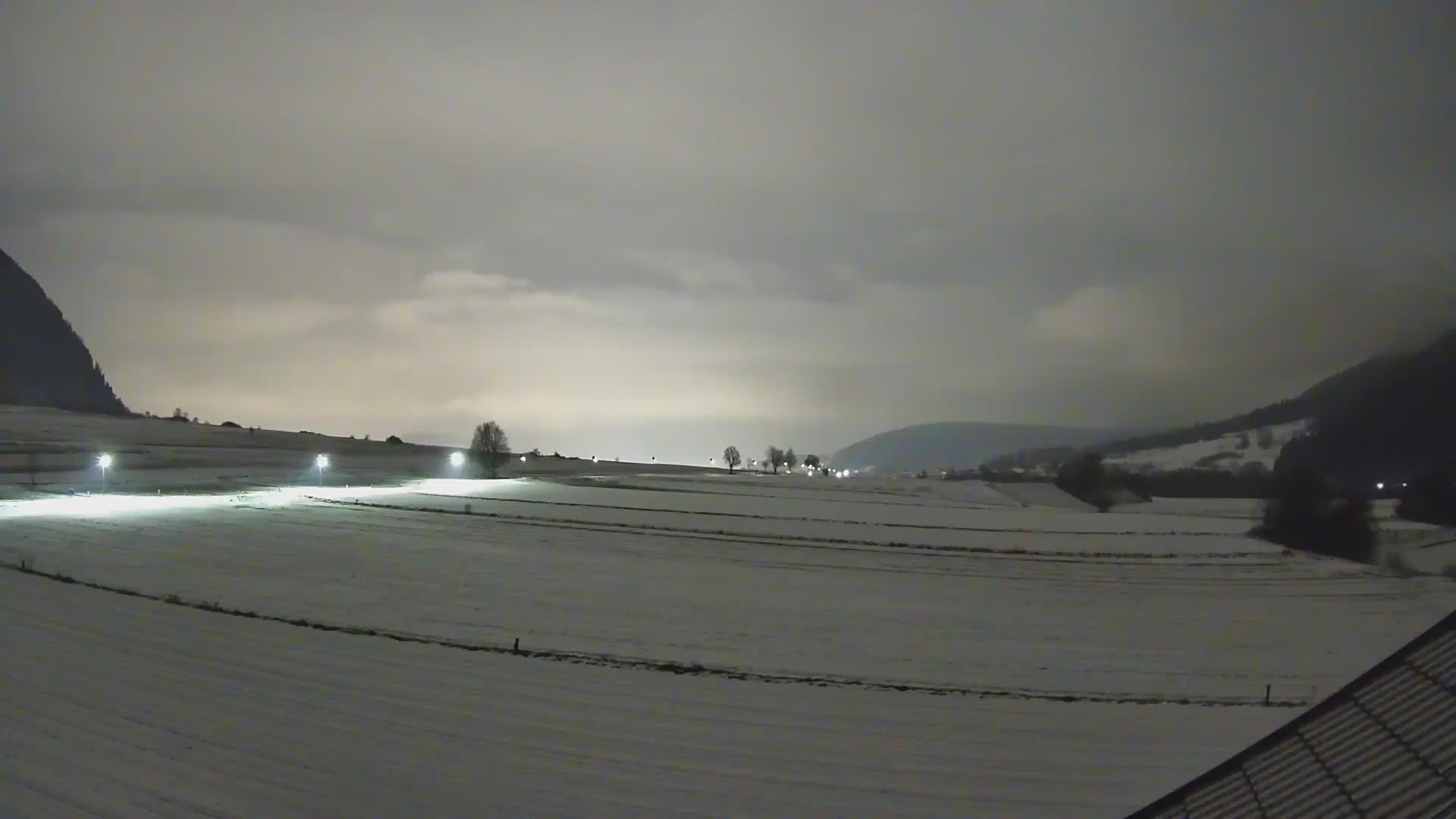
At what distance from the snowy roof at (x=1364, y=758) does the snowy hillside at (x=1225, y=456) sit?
15582 centimetres

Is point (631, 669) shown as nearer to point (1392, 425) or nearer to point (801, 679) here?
point (801, 679)

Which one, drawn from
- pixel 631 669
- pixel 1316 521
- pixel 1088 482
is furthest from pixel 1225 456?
pixel 631 669

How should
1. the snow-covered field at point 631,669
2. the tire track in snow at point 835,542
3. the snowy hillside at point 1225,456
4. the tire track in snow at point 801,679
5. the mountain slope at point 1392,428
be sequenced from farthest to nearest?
the snowy hillside at point 1225,456, the mountain slope at point 1392,428, the tire track in snow at point 835,542, the tire track in snow at point 801,679, the snow-covered field at point 631,669

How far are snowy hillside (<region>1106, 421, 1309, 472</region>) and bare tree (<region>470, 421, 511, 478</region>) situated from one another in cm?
10915

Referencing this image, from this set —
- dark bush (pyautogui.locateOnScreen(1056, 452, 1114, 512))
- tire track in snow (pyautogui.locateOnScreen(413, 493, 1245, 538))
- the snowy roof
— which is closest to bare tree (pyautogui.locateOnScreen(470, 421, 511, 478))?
tire track in snow (pyautogui.locateOnScreen(413, 493, 1245, 538))

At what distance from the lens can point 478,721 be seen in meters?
14.7

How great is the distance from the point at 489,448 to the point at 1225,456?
153936 millimetres

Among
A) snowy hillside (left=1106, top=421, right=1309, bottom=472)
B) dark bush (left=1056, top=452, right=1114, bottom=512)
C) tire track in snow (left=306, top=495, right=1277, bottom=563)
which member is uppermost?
snowy hillside (left=1106, top=421, right=1309, bottom=472)

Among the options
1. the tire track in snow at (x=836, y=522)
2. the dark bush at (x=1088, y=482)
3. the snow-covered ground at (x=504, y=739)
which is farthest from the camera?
the dark bush at (x=1088, y=482)

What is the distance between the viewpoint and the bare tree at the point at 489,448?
372 feet

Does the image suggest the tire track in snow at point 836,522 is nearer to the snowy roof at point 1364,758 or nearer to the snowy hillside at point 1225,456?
the snowy roof at point 1364,758

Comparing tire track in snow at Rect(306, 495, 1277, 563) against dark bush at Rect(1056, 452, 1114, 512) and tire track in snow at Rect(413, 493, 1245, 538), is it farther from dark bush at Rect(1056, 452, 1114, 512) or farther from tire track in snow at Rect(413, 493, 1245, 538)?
dark bush at Rect(1056, 452, 1114, 512)

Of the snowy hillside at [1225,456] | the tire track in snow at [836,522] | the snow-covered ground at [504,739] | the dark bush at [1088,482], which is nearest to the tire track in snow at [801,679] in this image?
the snow-covered ground at [504,739]

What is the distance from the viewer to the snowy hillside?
518 ft
